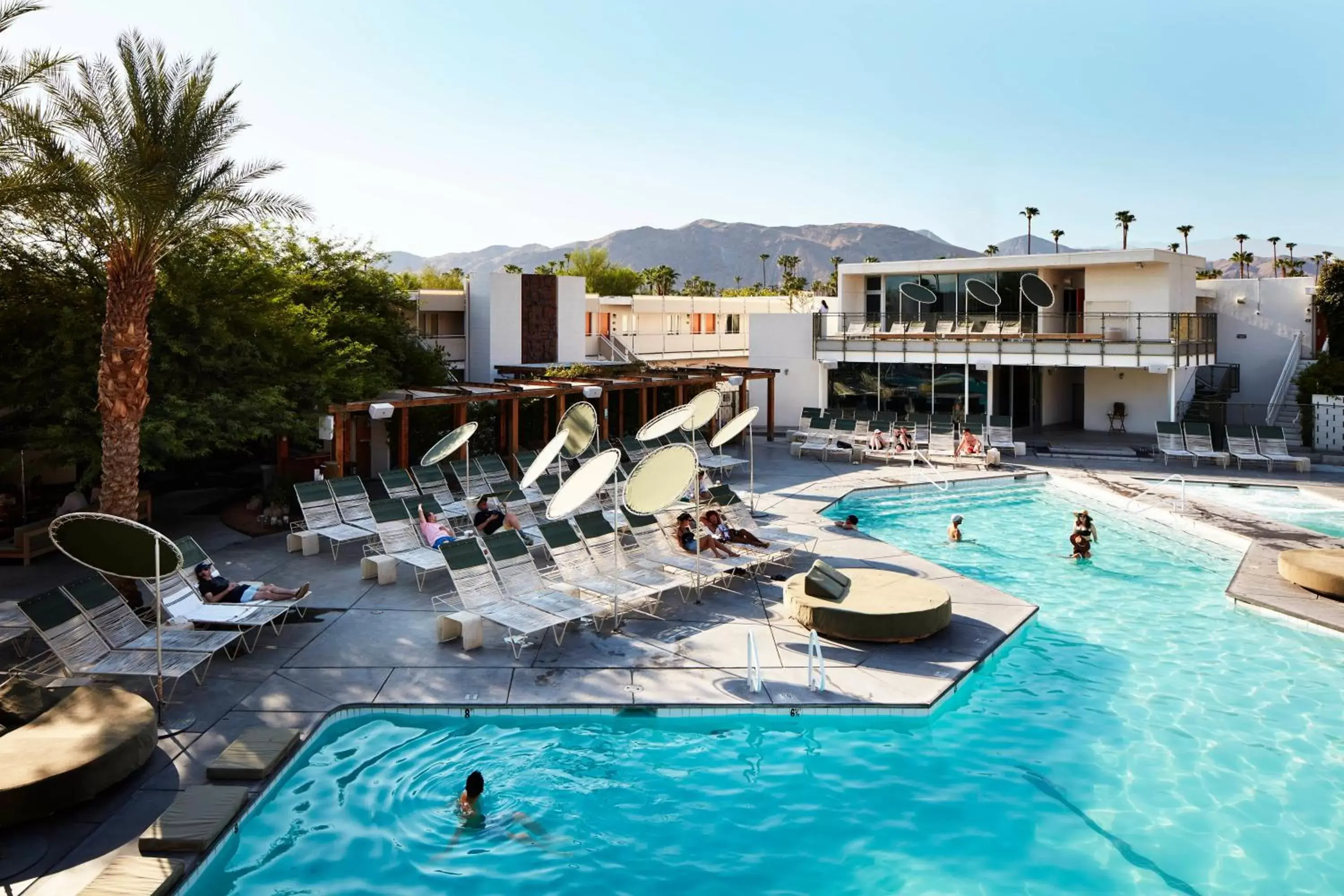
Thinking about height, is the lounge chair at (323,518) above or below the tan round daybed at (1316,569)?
above

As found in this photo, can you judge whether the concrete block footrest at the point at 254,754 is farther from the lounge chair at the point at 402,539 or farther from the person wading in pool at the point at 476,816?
the lounge chair at the point at 402,539

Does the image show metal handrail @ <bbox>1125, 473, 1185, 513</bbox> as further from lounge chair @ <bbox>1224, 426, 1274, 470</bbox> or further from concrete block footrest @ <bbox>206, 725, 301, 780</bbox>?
concrete block footrest @ <bbox>206, 725, 301, 780</bbox>

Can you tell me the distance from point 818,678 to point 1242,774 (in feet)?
12.2

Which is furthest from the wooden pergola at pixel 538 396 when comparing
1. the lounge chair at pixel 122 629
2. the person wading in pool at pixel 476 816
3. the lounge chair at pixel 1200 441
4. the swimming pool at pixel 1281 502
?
the swimming pool at pixel 1281 502

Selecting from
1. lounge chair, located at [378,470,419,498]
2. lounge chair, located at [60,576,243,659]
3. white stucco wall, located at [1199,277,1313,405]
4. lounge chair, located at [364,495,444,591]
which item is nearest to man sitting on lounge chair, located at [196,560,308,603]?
lounge chair, located at [60,576,243,659]

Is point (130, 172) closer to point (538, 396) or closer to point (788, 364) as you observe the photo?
point (538, 396)

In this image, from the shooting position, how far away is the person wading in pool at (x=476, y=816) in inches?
288

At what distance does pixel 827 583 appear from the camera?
10.3 meters

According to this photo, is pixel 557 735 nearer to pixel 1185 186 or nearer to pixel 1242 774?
pixel 1242 774

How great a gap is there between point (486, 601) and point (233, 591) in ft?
9.29

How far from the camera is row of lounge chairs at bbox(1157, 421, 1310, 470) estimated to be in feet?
75.0

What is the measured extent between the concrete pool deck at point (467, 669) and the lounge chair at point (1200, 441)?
36.4 ft

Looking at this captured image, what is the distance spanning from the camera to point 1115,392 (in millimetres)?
31078

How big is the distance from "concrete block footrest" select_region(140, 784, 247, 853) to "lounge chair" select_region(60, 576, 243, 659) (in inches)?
96.6
